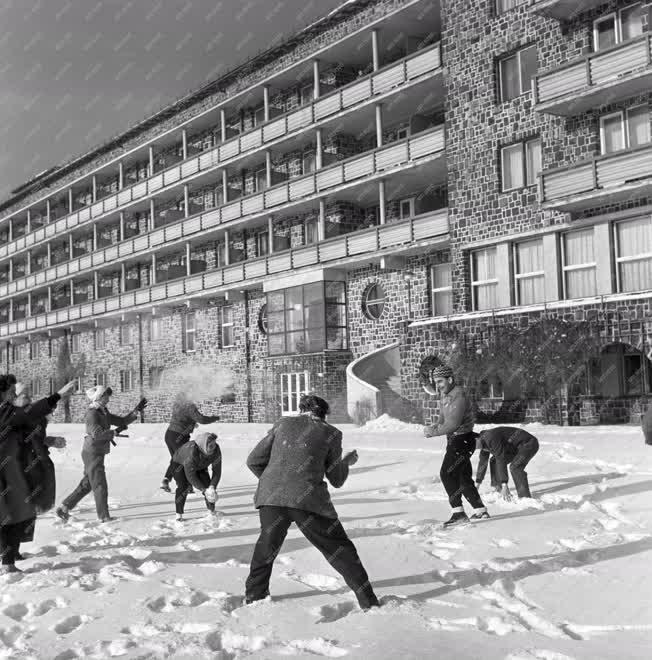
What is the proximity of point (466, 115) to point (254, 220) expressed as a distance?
11.1 metres

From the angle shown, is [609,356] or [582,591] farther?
[609,356]

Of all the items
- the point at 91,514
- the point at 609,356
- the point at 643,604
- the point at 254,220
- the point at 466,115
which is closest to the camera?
the point at 643,604

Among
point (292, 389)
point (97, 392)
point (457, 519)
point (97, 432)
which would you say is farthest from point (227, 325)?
point (457, 519)

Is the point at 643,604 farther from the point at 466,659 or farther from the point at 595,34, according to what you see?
the point at 595,34

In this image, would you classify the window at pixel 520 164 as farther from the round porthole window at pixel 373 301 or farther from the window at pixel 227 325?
the window at pixel 227 325

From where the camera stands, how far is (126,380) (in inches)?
1603

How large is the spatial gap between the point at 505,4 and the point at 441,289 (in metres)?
8.47

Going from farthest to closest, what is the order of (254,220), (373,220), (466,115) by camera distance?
(254,220) < (373,220) < (466,115)

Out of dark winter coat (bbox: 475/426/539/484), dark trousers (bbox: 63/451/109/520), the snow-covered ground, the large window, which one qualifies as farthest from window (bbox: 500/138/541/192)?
dark trousers (bbox: 63/451/109/520)

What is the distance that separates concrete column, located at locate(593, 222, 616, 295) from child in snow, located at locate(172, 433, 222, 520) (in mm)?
14025

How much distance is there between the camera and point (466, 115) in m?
24.2

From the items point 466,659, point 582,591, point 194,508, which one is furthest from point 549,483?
point 466,659

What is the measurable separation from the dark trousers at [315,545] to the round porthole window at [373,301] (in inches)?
890

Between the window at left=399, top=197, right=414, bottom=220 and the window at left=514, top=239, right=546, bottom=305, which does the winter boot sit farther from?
the window at left=399, top=197, right=414, bottom=220
